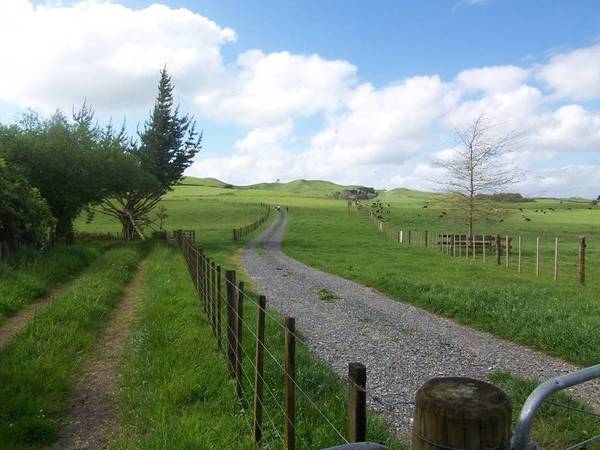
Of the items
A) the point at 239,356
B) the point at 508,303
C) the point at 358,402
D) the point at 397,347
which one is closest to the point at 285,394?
the point at 358,402

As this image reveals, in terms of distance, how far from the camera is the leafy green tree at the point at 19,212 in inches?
801

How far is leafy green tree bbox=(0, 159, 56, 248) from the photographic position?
20.3 metres

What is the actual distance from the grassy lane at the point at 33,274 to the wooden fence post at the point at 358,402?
32.1ft

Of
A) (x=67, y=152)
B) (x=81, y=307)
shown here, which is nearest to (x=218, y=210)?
(x=67, y=152)

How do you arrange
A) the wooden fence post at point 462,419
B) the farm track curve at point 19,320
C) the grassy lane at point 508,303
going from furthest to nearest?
1. the farm track curve at point 19,320
2. the grassy lane at point 508,303
3. the wooden fence post at point 462,419

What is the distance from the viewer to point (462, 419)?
1986 millimetres

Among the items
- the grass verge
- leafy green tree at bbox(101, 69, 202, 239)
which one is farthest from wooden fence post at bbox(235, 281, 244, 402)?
leafy green tree at bbox(101, 69, 202, 239)

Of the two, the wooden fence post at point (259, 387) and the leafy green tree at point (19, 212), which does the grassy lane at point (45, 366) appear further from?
the leafy green tree at point (19, 212)

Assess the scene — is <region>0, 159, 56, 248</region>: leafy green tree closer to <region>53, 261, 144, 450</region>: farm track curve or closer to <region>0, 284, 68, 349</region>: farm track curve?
<region>0, 284, 68, 349</region>: farm track curve

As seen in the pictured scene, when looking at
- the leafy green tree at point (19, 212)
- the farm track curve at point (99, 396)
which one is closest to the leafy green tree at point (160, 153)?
the leafy green tree at point (19, 212)

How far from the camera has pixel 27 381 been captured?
661cm

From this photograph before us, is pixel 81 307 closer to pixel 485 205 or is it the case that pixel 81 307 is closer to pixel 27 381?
pixel 27 381

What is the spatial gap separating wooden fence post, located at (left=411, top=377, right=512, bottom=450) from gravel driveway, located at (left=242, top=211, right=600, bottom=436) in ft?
7.55

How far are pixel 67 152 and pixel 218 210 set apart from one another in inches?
2115
